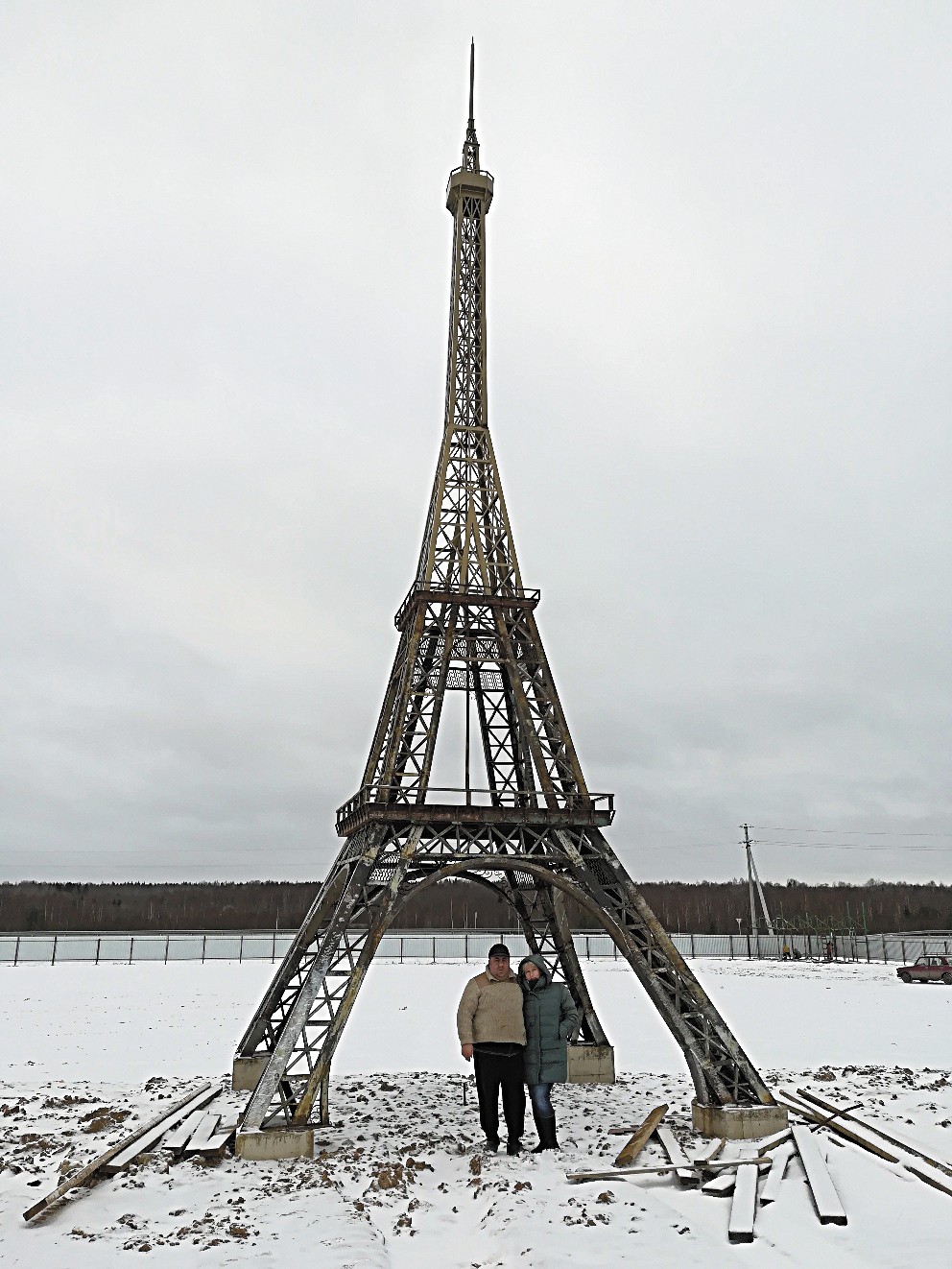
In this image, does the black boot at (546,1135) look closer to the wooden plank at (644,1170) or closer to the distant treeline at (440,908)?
the wooden plank at (644,1170)

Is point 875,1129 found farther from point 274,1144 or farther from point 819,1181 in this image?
point 274,1144

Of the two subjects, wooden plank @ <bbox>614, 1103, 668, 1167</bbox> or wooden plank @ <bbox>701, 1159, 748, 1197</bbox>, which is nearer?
wooden plank @ <bbox>701, 1159, 748, 1197</bbox>

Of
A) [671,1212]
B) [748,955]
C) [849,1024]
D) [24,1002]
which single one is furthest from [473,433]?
[748,955]

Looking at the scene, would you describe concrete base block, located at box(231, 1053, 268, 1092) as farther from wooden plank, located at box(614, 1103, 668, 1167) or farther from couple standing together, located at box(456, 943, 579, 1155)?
wooden plank, located at box(614, 1103, 668, 1167)

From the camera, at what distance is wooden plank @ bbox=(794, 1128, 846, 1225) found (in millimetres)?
9180

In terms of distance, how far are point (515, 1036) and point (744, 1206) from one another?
2.95m

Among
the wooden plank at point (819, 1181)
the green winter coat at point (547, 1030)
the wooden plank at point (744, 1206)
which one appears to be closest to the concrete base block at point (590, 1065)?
the wooden plank at point (819, 1181)

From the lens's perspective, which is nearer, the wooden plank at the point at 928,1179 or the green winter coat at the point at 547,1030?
the wooden plank at the point at 928,1179

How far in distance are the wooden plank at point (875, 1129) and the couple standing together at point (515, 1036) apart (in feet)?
14.1

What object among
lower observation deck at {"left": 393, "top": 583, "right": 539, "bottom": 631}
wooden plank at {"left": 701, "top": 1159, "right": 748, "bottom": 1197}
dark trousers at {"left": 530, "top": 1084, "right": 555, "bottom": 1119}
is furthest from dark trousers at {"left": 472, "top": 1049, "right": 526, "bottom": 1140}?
lower observation deck at {"left": 393, "top": 583, "right": 539, "bottom": 631}

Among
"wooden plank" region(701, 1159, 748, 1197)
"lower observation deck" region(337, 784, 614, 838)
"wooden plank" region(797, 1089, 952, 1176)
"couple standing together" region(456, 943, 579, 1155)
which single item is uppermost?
"lower observation deck" region(337, 784, 614, 838)

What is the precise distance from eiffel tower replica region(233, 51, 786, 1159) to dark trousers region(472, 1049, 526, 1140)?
2.01 m

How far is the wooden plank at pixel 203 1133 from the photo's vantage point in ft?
39.1

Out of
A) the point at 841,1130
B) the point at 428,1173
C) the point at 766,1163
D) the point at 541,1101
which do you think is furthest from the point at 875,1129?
the point at 428,1173
